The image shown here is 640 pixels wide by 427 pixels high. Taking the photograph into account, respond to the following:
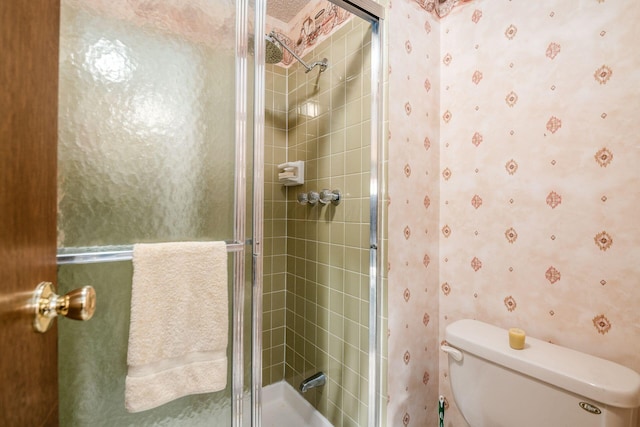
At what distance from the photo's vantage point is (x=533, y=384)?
79cm

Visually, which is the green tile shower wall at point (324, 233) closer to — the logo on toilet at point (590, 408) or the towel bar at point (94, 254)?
the logo on toilet at point (590, 408)

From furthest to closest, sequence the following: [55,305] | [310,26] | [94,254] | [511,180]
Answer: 1. [310,26]
2. [511,180]
3. [94,254]
4. [55,305]

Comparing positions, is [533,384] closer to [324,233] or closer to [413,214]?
[413,214]

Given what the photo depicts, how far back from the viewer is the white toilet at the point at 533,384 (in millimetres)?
674

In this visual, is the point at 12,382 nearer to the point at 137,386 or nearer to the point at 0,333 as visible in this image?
the point at 0,333

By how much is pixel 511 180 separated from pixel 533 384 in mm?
651

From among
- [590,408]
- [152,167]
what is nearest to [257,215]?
[152,167]

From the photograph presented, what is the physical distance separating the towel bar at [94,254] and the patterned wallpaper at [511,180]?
838 mm

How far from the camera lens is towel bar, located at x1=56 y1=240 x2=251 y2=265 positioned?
0.54 meters

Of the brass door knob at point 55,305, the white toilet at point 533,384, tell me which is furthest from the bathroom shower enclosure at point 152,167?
the white toilet at point 533,384

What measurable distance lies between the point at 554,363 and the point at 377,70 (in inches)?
44.0

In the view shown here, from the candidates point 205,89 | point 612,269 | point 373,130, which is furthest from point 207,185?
point 612,269

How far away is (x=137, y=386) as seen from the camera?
59cm

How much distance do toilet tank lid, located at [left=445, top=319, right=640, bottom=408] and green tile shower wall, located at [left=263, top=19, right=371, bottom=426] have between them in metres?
0.41
